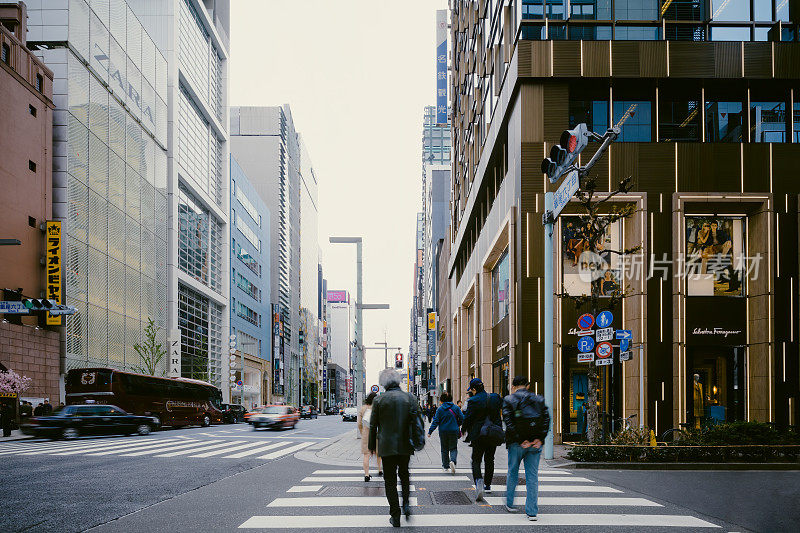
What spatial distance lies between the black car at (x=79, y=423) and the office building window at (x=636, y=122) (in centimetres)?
2328

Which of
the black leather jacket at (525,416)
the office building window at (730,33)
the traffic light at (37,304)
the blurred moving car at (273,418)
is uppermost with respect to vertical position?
the office building window at (730,33)

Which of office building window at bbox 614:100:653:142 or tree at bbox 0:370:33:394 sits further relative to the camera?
tree at bbox 0:370:33:394

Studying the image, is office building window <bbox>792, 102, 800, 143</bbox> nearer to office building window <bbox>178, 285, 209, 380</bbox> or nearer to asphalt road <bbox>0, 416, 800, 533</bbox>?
asphalt road <bbox>0, 416, 800, 533</bbox>

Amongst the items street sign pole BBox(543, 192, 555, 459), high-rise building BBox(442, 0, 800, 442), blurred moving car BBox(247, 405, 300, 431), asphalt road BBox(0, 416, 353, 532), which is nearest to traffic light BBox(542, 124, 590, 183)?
street sign pole BBox(543, 192, 555, 459)

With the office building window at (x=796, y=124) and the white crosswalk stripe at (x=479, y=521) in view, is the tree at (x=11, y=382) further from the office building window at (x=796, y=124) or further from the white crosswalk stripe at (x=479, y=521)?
the office building window at (x=796, y=124)

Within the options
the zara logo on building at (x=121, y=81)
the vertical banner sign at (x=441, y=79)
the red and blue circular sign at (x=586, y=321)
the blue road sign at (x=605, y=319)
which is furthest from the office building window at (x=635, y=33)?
the vertical banner sign at (x=441, y=79)

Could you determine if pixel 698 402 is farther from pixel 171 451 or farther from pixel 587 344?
pixel 171 451

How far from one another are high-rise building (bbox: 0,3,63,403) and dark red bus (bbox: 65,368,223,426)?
381 cm

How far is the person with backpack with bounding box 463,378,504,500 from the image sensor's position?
10.8 m

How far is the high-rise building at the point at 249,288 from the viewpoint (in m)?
87.8

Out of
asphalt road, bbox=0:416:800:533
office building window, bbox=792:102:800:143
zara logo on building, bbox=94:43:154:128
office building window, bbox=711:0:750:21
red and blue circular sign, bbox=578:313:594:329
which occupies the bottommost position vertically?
asphalt road, bbox=0:416:800:533

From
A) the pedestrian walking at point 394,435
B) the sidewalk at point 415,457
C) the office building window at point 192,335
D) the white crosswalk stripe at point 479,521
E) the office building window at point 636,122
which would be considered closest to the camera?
the pedestrian walking at point 394,435

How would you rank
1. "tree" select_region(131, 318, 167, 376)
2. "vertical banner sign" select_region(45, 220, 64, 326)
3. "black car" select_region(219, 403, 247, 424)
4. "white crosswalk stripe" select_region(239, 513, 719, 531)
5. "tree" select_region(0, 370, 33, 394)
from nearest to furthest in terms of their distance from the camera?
"white crosswalk stripe" select_region(239, 513, 719, 531) → "tree" select_region(0, 370, 33, 394) → "vertical banner sign" select_region(45, 220, 64, 326) → "tree" select_region(131, 318, 167, 376) → "black car" select_region(219, 403, 247, 424)

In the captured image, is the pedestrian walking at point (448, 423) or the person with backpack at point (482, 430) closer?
the person with backpack at point (482, 430)
